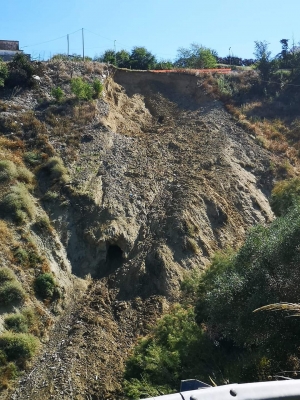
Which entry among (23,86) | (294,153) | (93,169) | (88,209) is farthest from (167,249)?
(23,86)

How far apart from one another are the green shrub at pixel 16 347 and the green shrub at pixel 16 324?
1.38 ft

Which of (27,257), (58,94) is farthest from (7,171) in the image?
(58,94)

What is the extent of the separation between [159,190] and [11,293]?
9.42 meters

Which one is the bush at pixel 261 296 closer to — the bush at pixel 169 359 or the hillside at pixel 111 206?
the bush at pixel 169 359

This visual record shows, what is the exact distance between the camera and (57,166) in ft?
84.9

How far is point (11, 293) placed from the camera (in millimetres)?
19266

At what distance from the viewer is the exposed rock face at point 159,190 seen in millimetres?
22938

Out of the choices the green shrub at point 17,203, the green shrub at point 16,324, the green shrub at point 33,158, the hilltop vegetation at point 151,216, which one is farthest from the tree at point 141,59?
the green shrub at point 16,324

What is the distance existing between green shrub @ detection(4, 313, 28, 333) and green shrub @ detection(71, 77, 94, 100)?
15.5m

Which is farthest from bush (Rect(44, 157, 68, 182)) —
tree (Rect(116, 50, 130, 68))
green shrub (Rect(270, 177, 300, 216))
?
tree (Rect(116, 50, 130, 68))

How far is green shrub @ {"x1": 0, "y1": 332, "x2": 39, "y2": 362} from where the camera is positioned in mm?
17406

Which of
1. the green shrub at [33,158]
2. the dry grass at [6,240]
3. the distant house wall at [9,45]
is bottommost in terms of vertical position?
the dry grass at [6,240]

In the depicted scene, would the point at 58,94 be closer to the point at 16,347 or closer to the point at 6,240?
the point at 6,240

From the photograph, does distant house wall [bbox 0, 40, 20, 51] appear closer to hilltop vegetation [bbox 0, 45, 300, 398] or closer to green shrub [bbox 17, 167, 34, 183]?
hilltop vegetation [bbox 0, 45, 300, 398]
